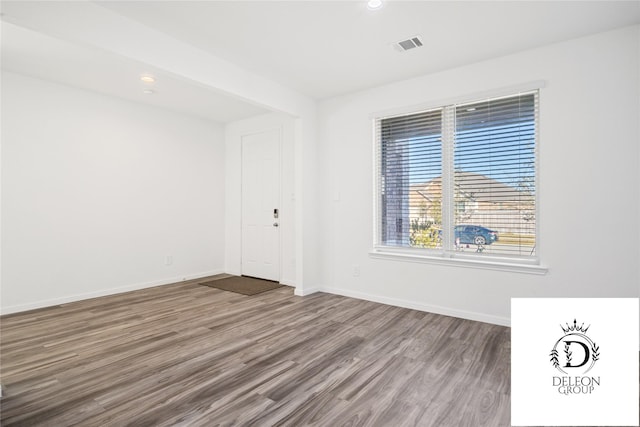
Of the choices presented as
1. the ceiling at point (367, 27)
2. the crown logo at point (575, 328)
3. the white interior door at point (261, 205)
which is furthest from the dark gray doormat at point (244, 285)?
the crown logo at point (575, 328)

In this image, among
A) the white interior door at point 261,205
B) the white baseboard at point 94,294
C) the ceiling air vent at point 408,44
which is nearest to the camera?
the ceiling air vent at point 408,44

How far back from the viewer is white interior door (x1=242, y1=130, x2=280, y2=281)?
533 cm

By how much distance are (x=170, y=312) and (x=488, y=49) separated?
4.32 m

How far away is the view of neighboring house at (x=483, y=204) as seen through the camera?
10.7 ft

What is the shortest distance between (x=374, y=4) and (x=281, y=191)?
3.20 meters

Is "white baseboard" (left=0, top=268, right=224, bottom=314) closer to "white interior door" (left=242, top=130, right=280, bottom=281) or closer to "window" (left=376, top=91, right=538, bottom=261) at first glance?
"white interior door" (left=242, top=130, right=280, bottom=281)

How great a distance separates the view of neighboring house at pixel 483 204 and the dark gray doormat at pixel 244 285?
245 centimetres

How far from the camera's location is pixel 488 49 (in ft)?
10.4

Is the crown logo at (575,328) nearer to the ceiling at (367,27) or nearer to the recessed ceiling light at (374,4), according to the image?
the ceiling at (367,27)

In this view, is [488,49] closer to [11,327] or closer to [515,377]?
[515,377]

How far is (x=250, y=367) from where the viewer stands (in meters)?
2.43

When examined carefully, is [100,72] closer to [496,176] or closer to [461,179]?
[461,179]

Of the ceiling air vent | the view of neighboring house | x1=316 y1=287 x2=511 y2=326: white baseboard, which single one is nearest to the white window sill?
the view of neighboring house

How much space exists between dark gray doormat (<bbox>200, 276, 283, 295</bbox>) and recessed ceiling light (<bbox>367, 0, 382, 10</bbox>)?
3.64 meters
